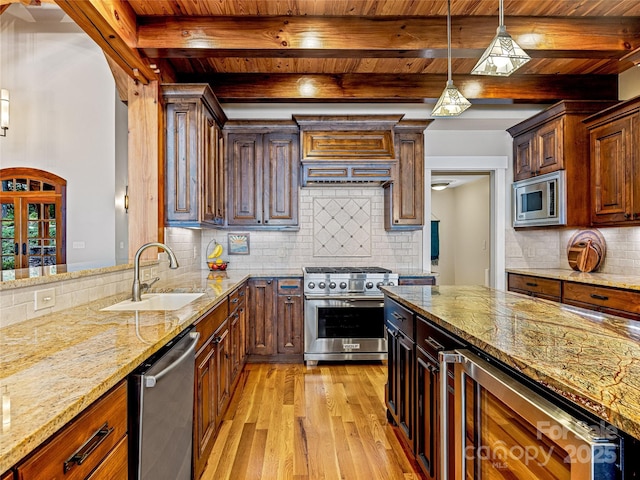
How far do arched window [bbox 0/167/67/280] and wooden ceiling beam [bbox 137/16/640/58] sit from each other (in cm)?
336

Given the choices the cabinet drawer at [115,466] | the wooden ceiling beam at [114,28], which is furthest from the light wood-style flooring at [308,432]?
the wooden ceiling beam at [114,28]

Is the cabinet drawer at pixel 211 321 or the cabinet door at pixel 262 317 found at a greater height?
the cabinet drawer at pixel 211 321

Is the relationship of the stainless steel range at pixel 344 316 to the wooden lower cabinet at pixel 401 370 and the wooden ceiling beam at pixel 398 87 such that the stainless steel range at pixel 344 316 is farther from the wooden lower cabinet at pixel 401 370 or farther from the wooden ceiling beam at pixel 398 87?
the wooden ceiling beam at pixel 398 87

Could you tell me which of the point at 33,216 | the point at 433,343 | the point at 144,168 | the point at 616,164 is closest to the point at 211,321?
the point at 433,343

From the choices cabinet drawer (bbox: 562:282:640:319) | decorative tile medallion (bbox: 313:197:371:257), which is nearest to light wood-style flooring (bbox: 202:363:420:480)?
decorative tile medallion (bbox: 313:197:371:257)

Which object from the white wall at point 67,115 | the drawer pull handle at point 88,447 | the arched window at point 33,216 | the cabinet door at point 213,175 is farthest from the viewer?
the arched window at point 33,216

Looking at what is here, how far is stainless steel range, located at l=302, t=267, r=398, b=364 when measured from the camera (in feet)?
12.4

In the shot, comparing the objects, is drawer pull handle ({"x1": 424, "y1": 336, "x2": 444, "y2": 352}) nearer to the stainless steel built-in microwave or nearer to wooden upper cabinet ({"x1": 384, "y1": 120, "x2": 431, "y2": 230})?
wooden upper cabinet ({"x1": 384, "y1": 120, "x2": 431, "y2": 230})

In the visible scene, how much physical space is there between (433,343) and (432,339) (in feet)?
0.07

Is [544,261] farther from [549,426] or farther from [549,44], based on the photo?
[549,426]

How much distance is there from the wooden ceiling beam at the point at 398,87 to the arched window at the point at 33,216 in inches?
113

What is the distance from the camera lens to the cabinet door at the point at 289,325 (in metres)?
3.84

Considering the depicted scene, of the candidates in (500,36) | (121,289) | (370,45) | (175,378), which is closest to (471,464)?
(175,378)

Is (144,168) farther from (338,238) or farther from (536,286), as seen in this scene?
(536,286)
